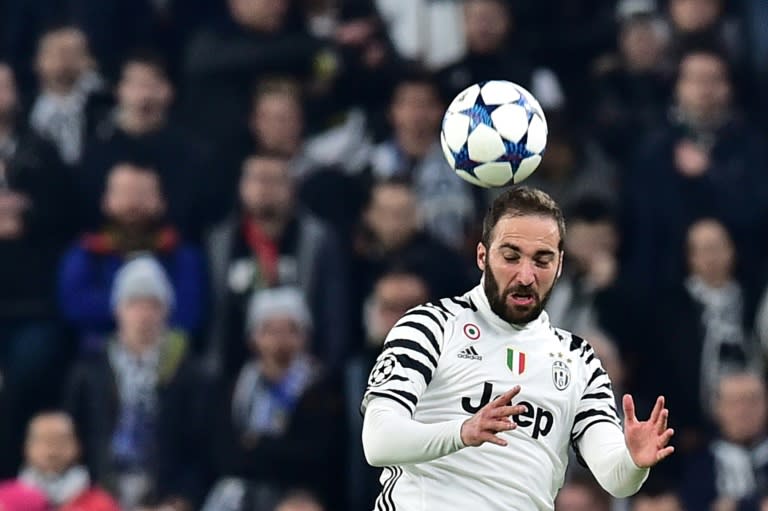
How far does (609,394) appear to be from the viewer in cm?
776

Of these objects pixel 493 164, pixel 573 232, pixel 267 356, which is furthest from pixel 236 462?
pixel 493 164

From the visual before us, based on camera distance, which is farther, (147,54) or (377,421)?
(147,54)

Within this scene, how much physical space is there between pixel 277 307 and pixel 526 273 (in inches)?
224

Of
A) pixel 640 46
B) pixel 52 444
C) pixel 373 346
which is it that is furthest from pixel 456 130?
pixel 640 46

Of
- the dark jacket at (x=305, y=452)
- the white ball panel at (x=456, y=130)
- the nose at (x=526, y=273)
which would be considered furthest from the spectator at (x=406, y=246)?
the nose at (x=526, y=273)

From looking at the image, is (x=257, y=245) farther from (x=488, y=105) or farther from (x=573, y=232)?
(x=488, y=105)

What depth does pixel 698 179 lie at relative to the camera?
13.4m

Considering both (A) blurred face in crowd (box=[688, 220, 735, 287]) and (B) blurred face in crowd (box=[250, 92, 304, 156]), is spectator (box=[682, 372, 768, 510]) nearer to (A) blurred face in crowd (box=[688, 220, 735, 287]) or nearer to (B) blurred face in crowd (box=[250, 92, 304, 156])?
(A) blurred face in crowd (box=[688, 220, 735, 287])

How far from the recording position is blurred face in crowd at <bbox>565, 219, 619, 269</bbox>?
508 inches

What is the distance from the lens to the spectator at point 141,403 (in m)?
12.9

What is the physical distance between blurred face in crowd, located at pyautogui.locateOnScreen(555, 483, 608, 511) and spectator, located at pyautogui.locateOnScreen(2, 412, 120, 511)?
2.91 meters

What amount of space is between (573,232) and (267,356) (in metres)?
2.23

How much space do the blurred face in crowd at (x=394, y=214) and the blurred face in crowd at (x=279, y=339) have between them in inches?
35.0

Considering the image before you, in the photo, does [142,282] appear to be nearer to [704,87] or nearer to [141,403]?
[141,403]
